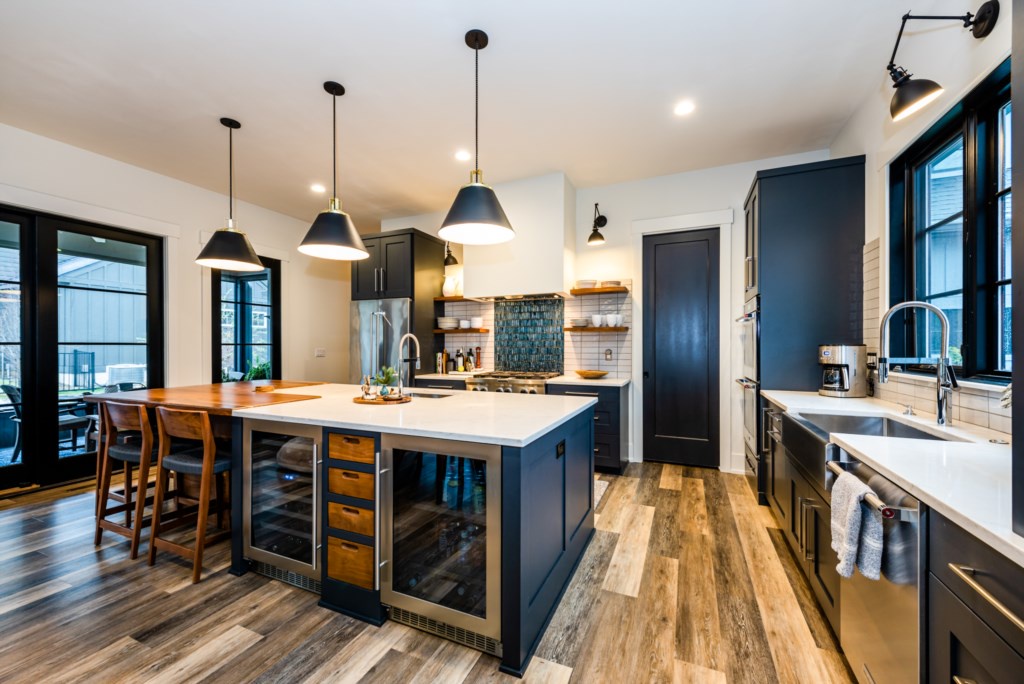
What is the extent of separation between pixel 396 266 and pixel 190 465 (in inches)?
119

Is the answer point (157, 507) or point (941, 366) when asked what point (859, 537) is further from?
point (157, 507)

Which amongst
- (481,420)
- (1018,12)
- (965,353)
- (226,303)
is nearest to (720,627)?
(481,420)

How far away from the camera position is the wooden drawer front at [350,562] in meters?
1.80

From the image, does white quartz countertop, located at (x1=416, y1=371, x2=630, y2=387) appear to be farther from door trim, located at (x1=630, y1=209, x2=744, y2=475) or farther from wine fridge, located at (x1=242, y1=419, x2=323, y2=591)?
wine fridge, located at (x1=242, y1=419, x2=323, y2=591)

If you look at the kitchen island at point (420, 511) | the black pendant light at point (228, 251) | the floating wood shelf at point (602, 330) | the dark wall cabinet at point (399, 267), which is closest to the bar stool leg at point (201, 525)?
the kitchen island at point (420, 511)

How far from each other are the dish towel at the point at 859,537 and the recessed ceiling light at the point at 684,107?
2.66 m

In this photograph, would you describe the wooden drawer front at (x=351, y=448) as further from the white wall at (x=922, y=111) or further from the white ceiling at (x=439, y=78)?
the white wall at (x=922, y=111)

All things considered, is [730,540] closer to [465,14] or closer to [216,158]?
[465,14]

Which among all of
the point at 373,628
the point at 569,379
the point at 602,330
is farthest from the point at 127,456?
the point at 602,330

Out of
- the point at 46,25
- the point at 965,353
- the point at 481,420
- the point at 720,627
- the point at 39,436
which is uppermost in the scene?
the point at 46,25

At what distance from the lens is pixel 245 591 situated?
80.0 inches

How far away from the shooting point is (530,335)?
4746 mm

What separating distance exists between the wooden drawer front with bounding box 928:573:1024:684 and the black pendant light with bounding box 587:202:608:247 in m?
3.54

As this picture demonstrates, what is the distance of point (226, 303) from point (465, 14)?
13.9 ft
